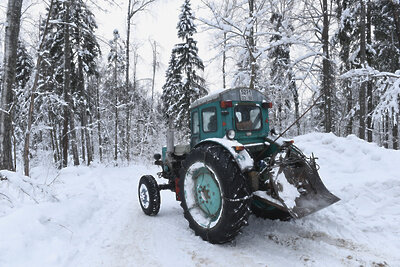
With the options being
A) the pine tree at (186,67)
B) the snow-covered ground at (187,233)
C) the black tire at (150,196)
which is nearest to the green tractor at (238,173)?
the snow-covered ground at (187,233)

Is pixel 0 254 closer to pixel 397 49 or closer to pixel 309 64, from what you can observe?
pixel 309 64

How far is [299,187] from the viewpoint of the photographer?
3631mm

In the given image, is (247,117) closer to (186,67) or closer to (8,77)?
(8,77)

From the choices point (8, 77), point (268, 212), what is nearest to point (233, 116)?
point (268, 212)

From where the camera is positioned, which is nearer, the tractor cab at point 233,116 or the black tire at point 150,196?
the tractor cab at point 233,116

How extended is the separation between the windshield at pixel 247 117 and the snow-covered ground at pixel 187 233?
1.76 metres

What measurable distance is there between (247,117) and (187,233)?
91.1 inches

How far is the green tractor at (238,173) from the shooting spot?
127 inches

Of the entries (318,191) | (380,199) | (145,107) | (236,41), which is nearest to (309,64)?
(236,41)

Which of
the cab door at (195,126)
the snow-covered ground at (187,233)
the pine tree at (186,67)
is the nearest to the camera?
the snow-covered ground at (187,233)

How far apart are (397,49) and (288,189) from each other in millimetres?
16325

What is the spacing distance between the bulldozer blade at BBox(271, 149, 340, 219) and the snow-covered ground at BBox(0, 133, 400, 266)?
1.71 feet

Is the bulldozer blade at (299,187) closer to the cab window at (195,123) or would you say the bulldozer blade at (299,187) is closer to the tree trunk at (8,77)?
the cab window at (195,123)

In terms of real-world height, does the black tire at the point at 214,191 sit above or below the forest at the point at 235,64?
below
